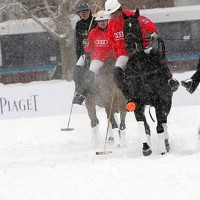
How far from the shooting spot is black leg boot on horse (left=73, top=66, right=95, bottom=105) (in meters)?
9.02

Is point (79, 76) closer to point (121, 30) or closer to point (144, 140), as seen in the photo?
point (121, 30)

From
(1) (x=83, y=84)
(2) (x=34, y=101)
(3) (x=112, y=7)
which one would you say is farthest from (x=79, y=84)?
(2) (x=34, y=101)

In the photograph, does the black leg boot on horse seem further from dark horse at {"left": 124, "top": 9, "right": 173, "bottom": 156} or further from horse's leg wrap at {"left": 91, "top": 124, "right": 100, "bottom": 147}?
dark horse at {"left": 124, "top": 9, "right": 173, "bottom": 156}

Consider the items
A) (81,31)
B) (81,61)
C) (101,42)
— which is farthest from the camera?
(81,31)

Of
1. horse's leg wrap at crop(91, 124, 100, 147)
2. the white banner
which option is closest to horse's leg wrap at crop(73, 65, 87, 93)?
horse's leg wrap at crop(91, 124, 100, 147)

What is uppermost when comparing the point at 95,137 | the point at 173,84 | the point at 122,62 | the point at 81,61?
the point at 122,62

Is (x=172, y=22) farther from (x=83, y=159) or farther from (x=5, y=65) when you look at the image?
(x=83, y=159)

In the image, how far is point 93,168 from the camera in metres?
6.65

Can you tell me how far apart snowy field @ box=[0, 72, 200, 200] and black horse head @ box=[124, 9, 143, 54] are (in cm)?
130

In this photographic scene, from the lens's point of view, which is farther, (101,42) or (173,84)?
(101,42)

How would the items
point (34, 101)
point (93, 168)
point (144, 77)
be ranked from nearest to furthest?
point (93, 168), point (144, 77), point (34, 101)

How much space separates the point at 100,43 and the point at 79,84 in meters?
0.69

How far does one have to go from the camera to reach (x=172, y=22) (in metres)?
30.7

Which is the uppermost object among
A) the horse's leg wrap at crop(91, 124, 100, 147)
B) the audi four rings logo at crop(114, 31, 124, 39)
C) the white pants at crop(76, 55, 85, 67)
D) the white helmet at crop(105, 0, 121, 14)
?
the white helmet at crop(105, 0, 121, 14)
